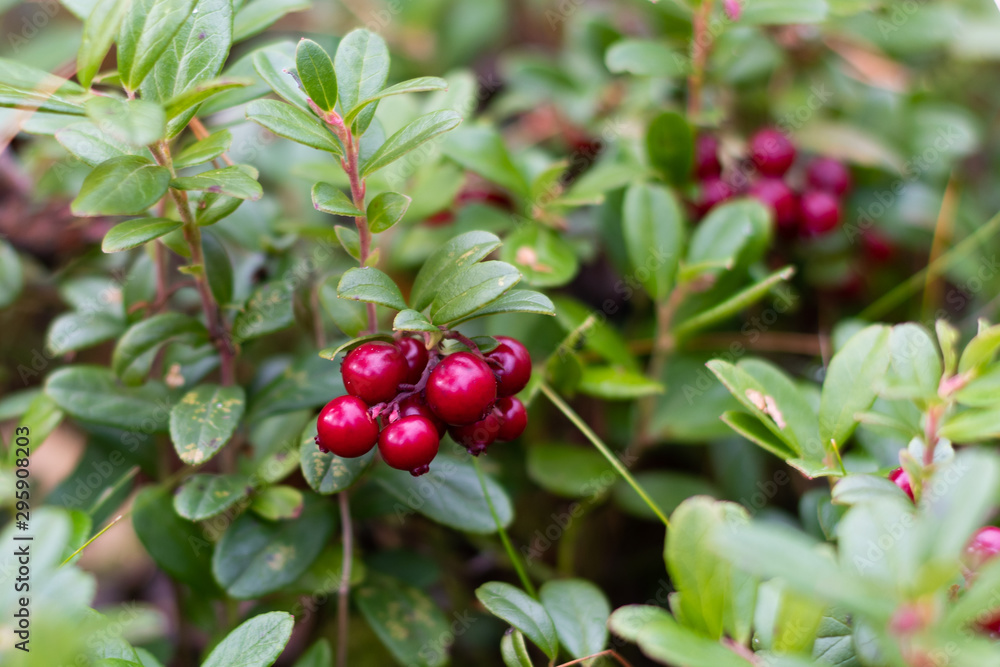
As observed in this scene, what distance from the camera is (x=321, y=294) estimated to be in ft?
4.24

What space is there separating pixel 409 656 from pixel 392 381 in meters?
0.63

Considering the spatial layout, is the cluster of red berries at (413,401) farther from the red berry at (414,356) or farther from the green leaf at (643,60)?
the green leaf at (643,60)

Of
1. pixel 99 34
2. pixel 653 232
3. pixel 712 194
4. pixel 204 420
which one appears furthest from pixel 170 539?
pixel 712 194

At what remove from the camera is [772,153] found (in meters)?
2.06

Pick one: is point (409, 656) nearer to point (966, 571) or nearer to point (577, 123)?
point (966, 571)

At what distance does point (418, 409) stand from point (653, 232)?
0.81m

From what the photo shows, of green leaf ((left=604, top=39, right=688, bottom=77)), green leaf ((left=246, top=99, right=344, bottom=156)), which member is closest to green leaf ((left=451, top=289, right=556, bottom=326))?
green leaf ((left=246, top=99, right=344, bottom=156))

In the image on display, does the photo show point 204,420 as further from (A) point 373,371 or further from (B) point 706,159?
(B) point 706,159

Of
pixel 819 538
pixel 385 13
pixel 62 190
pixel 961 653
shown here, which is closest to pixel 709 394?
pixel 819 538

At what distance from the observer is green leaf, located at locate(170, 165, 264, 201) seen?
1.10 metres

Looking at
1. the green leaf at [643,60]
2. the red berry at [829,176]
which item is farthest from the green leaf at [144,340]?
the red berry at [829,176]

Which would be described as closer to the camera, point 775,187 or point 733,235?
point 733,235

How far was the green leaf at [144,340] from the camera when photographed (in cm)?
133

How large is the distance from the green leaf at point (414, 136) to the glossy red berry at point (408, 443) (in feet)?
1.30
